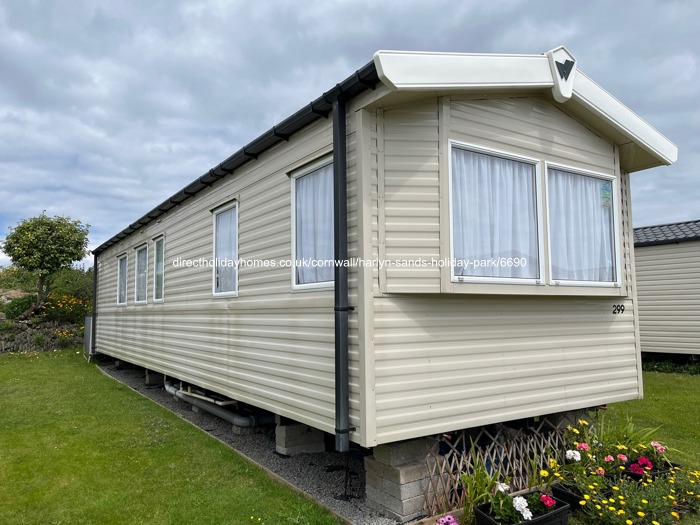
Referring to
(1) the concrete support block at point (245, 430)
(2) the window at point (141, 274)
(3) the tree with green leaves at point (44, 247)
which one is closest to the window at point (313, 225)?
(1) the concrete support block at point (245, 430)

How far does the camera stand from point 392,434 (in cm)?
349

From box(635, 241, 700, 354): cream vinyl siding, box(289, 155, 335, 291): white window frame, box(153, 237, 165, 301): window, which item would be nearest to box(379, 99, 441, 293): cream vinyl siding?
box(289, 155, 335, 291): white window frame

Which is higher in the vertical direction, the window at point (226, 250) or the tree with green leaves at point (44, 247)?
the tree with green leaves at point (44, 247)

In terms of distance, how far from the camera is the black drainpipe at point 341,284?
3547 millimetres

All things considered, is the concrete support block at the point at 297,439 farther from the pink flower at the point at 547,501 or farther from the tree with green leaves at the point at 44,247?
the tree with green leaves at the point at 44,247

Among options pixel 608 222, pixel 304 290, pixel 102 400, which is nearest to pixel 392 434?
pixel 304 290

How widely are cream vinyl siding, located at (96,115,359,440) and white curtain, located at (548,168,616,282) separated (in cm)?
211

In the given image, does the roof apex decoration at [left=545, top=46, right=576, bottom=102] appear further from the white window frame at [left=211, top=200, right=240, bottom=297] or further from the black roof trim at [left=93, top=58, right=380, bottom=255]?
the white window frame at [left=211, top=200, right=240, bottom=297]

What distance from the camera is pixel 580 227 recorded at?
470 cm

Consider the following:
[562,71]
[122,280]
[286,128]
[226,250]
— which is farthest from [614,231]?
[122,280]

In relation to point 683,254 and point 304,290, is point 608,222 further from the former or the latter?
point 683,254

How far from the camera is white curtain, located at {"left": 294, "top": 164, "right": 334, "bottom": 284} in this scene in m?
4.16

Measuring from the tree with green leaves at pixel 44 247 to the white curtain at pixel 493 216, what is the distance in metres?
17.3

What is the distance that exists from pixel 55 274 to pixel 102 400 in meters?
11.5
